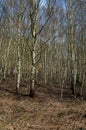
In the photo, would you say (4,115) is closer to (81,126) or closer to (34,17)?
(81,126)

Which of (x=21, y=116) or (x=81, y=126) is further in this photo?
(x=21, y=116)

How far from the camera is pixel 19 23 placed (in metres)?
18.2

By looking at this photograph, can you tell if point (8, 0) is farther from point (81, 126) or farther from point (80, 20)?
point (81, 126)

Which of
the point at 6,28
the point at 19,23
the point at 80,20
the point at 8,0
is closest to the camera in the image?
the point at 19,23

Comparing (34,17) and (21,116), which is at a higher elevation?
(34,17)

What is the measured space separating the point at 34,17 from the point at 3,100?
520 centimetres

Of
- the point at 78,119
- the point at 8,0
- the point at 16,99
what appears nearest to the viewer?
the point at 78,119

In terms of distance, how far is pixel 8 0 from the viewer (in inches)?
917

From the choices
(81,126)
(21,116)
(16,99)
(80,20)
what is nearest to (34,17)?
(16,99)

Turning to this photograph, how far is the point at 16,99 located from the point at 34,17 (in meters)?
4.88

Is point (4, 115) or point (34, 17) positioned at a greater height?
point (34, 17)

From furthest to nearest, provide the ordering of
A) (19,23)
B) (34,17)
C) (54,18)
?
(54,18) < (19,23) < (34,17)

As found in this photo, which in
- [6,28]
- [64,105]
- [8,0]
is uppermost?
[8,0]

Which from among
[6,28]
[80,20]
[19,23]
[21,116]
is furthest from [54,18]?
[21,116]
